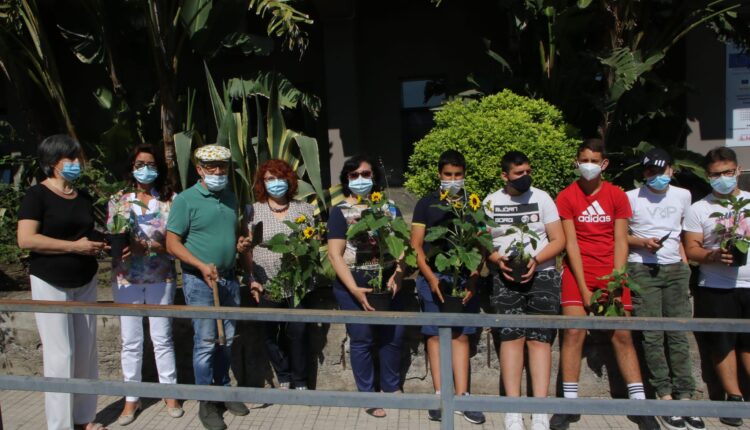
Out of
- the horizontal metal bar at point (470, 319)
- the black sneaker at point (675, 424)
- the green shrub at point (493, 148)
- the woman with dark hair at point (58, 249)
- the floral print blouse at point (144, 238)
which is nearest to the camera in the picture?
the horizontal metal bar at point (470, 319)

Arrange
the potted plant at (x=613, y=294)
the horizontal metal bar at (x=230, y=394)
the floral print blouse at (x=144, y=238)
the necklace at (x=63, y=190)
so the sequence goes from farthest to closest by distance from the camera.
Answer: the floral print blouse at (x=144, y=238) < the potted plant at (x=613, y=294) < the necklace at (x=63, y=190) < the horizontal metal bar at (x=230, y=394)

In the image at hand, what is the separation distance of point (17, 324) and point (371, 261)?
2995 mm

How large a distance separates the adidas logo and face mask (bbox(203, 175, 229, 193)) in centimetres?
234

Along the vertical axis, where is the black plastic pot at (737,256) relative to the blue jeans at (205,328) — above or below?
above

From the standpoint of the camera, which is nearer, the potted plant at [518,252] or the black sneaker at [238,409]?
the potted plant at [518,252]

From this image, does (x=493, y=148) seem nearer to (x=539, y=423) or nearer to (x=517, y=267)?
(x=517, y=267)

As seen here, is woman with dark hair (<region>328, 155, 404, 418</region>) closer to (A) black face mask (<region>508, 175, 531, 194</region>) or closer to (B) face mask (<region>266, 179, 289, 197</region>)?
(B) face mask (<region>266, 179, 289, 197</region>)

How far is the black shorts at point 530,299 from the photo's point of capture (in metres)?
4.12

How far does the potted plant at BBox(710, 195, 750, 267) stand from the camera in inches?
159

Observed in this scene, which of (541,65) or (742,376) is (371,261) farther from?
(541,65)

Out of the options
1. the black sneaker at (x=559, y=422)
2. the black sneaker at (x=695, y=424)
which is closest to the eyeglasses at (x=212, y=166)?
the black sneaker at (x=559, y=422)

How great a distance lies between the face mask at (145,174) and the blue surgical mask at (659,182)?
3317 millimetres

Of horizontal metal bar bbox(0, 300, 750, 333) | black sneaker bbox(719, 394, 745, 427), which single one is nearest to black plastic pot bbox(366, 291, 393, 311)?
horizontal metal bar bbox(0, 300, 750, 333)

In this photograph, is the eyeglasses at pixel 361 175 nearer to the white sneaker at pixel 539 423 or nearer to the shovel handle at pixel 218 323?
the shovel handle at pixel 218 323
